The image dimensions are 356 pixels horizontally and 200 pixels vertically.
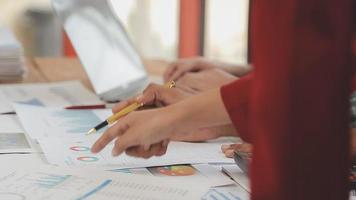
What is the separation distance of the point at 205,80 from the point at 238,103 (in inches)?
26.9

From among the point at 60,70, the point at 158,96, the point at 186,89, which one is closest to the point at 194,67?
the point at 186,89

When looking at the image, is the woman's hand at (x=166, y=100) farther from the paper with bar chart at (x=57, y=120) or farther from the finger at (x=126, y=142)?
the finger at (x=126, y=142)

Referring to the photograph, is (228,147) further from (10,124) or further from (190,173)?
(10,124)

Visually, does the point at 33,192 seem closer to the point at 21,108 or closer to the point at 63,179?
the point at 63,179

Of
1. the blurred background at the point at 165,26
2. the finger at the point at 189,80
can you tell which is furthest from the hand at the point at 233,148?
the blurred background at the point at 165,26

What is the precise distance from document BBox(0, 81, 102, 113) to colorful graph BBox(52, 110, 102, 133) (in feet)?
0.27

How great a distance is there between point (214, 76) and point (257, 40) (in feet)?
3.04

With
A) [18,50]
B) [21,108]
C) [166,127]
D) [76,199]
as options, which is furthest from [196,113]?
[18,50]

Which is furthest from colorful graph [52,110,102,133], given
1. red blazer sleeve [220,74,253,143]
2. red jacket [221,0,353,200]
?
red jacket [221,0,353,200]

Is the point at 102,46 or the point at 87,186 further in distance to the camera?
the point at 102,46

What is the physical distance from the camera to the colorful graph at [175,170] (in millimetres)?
968

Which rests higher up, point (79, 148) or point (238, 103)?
point (238, 103)

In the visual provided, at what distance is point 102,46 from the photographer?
1524 millimetres

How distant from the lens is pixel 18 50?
5.65ft
